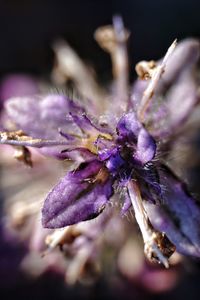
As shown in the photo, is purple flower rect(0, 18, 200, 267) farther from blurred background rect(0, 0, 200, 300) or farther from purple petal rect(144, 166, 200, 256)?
blurred background rect(0, 0, 200, 300)

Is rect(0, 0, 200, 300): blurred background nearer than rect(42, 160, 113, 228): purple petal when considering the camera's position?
No

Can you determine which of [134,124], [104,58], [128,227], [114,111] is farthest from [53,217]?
[104,58]

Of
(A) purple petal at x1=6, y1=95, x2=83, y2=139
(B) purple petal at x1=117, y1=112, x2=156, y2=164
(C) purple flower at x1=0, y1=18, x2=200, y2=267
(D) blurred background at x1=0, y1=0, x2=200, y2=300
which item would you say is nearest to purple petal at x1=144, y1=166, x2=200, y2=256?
(C) purple flower at x1=0, y1=18, x2=200, y2=267

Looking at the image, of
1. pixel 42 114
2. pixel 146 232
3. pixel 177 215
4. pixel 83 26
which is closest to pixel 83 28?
pixel 83 26

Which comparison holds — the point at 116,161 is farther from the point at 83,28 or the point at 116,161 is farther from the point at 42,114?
the point at 83,28

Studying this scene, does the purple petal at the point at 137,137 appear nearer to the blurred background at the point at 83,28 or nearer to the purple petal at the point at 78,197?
the purple petal at the point at 78,197

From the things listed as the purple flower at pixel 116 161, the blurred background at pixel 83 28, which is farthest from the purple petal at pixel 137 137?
the blurred background at pixel 83 28
